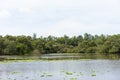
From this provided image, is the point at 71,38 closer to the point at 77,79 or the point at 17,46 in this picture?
the point at 17,46

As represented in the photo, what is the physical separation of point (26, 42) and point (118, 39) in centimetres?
3338

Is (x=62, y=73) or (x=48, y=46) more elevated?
(x=48, y=46)

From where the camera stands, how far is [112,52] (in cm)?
11656

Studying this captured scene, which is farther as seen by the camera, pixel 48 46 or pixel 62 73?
pixel 48 46

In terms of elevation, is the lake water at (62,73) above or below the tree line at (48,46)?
below

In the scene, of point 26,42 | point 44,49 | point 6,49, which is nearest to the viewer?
point 6,49

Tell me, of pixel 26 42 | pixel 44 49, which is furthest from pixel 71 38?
pixel 26 42

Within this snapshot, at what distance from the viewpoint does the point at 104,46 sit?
12169 centimetres

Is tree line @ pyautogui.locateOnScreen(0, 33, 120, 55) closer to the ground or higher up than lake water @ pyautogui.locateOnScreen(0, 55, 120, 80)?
higher up

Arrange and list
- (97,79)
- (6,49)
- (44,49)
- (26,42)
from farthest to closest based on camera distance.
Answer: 1. (44,49)
2. (26,42)
3. (6,49)
4. (97,79)

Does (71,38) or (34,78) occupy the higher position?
(71,38)

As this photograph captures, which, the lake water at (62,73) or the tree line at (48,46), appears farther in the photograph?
the tree line at (48,46)

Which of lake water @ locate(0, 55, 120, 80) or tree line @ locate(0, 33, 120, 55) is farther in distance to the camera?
tree line @ locate(0, 33, 120, 55)

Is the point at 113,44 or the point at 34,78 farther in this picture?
the point at 113,44
